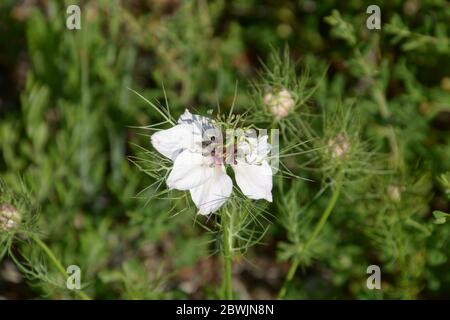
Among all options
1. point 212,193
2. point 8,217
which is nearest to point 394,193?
point 212,193

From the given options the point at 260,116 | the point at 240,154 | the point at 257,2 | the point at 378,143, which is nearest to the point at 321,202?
the point at 378,143

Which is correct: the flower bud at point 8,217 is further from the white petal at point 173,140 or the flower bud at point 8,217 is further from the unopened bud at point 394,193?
the unopened bud at point 394,193

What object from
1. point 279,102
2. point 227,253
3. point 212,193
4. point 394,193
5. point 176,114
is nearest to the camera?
point 212,193

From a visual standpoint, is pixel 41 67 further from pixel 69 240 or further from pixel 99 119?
pixel 69 240

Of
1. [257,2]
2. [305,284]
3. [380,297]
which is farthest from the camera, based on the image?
[257,2]

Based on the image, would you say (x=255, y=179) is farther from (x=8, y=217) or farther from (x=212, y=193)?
(x=8, y=217)

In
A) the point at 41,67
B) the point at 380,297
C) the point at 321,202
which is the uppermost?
the point at 41,67
